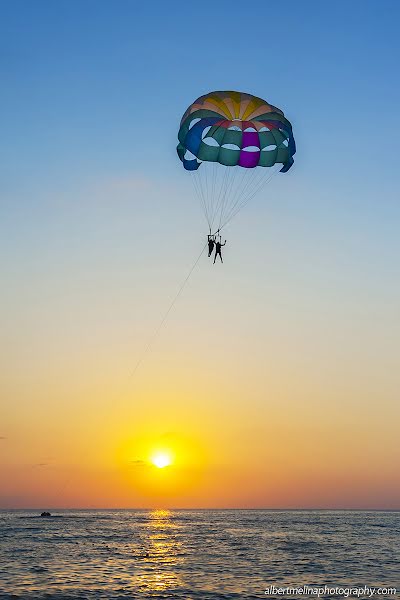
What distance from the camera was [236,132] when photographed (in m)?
32.8

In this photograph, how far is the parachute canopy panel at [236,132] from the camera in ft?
105

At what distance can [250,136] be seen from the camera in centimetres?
3300

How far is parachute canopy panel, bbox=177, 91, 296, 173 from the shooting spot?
31.9m

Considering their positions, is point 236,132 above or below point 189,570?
above

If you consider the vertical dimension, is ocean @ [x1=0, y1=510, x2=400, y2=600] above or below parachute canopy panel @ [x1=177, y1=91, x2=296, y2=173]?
below

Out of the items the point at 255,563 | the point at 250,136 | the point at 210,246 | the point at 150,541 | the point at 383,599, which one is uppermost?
the point at 250,136

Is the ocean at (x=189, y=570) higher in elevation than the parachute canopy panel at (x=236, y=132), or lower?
lower

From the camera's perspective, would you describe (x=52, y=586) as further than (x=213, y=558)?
No

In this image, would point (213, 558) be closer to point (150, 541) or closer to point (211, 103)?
point (150, 541)

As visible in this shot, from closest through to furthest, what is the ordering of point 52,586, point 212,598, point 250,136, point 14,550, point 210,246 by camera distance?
point 212,598, point 52,586, point 210,246, point 250,136, point 14,550

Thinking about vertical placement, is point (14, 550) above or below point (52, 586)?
above

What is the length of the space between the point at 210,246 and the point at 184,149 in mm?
6116

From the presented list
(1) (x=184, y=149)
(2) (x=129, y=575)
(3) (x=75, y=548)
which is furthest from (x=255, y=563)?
(1) (x=184, y=149)

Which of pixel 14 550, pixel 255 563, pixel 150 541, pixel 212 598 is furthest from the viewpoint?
pixel 150 541
